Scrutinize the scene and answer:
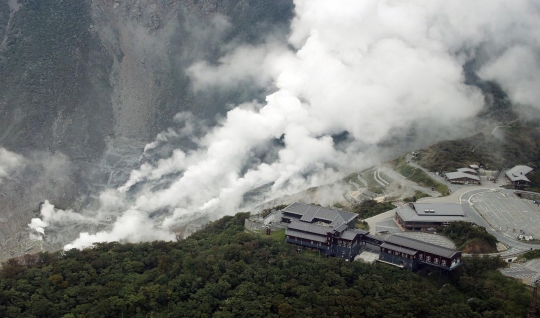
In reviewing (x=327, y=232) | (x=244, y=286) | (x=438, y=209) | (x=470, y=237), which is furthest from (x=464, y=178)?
(x=244, y=286)

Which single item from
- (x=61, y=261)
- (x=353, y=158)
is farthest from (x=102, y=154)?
(x=61, y=261)

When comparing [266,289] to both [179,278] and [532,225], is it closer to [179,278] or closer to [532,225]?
[179,278]

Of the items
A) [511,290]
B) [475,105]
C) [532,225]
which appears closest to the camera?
Answer: [511,290]

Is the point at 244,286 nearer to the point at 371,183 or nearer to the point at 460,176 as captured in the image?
the point at 371,183

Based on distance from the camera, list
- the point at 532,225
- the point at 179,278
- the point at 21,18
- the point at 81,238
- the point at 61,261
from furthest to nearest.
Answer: the point at 21,18 → the point at 81,238 → the point at 532,225 → the point at 61,261 → the point at 179,278

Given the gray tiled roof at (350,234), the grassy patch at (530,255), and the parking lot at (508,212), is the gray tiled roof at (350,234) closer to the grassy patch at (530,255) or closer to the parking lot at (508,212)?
the grassy patch at (530,255)

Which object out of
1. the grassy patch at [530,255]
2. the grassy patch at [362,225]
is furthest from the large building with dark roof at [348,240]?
the grassy patch at [530,255]
